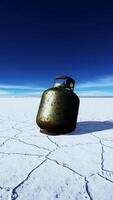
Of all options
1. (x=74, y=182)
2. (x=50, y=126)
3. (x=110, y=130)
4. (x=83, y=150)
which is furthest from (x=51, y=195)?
(x=110, y=130)

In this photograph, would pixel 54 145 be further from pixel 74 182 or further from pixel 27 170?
pixel 74 182

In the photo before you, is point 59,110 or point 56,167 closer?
point 56,167

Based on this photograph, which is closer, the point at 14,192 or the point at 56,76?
the point at 14,192

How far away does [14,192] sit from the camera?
136 cm

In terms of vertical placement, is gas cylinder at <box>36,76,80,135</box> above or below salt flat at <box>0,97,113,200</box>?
above

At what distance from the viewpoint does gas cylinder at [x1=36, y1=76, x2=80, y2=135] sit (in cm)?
281

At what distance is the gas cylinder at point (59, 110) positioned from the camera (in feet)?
9.21

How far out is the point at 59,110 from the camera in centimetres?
281

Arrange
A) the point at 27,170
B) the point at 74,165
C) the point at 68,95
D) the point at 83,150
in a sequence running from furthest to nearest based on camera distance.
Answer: the point at 68,95 < the point at 83,150 < the point at 74,165 < the point at 27,170

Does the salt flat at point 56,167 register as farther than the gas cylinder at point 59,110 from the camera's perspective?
No

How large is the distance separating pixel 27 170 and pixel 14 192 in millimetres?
340

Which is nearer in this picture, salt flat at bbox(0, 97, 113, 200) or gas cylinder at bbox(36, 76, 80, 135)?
salt flat at bbox(0, 97, 113, 200)

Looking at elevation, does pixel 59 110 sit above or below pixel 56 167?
above

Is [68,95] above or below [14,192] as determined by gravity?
above
